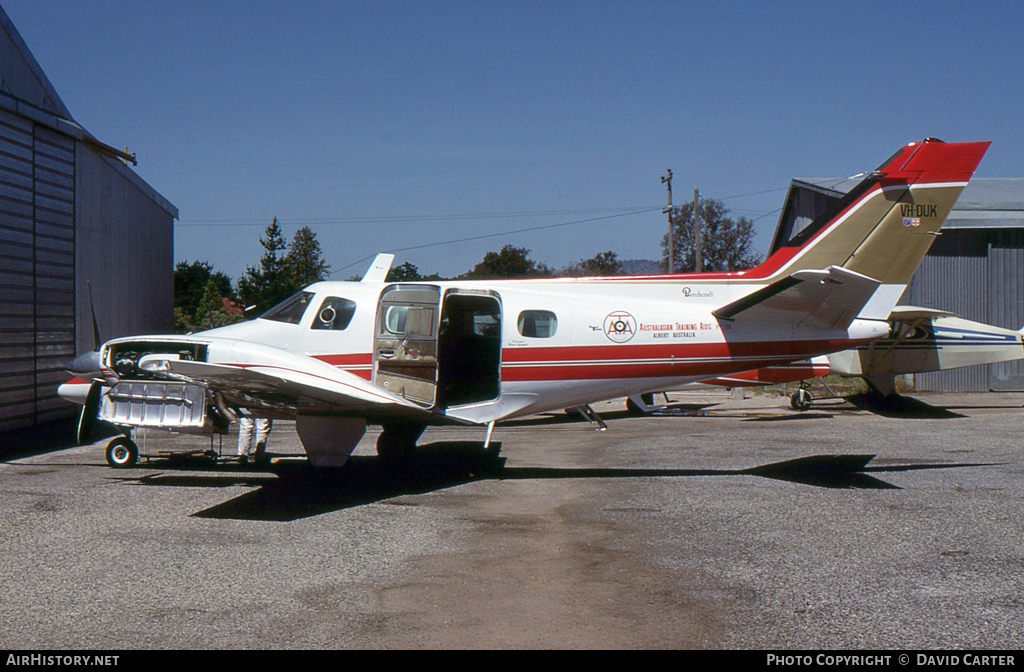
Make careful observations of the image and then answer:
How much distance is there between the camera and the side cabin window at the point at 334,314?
9539 mm

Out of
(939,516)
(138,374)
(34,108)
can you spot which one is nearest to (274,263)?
(34,108)

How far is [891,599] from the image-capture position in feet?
16.2

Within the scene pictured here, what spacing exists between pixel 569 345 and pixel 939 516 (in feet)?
A: 14.4

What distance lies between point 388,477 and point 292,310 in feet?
Result: 8.23

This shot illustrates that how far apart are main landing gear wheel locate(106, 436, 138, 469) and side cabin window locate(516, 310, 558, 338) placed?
18.5 ft

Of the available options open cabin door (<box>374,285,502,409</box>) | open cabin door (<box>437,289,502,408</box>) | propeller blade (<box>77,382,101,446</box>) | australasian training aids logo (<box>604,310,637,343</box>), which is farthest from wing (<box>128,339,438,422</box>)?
australasian training aids logo (<box>604,310,637,343</box>)

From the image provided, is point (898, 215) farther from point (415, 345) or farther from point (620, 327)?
point (415, 345)

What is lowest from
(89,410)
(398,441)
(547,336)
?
(398,441)

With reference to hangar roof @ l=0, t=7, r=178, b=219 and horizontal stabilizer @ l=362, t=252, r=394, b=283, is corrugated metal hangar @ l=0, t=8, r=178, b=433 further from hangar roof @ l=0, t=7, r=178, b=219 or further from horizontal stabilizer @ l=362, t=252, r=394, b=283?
horizontal stabilizer @ l=362, t=252, r=394, b=283

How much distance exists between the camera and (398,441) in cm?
1078

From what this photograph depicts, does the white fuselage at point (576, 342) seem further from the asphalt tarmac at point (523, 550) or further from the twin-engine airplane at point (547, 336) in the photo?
the asphalt tarmac at point (523, 550)

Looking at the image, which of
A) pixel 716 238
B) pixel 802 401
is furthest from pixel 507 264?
pixel 802 401

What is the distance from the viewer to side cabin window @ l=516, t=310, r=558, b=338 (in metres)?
9.48
